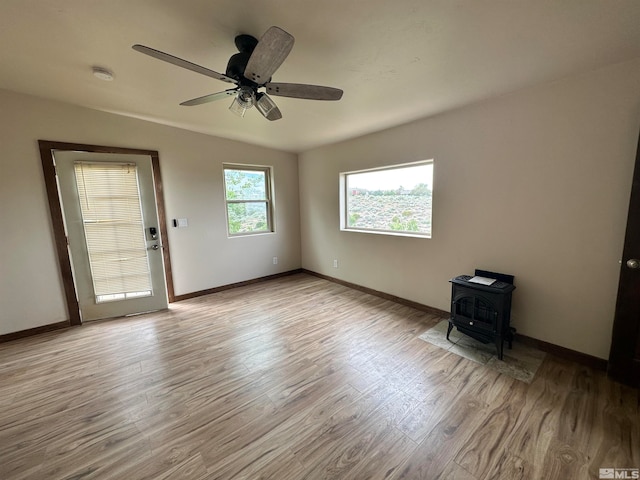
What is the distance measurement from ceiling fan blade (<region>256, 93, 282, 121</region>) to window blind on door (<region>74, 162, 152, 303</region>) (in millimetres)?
2240

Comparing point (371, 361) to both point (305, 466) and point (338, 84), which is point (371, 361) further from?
point (338, 84)

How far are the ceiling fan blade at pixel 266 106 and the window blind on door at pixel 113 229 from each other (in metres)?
2.24

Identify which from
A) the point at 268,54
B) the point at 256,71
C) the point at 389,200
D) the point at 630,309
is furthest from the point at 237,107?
the point at 630,309

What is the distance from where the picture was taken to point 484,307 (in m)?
2.34

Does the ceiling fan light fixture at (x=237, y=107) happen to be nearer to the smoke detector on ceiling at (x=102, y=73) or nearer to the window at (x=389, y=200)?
the smoke detector on ceiling at (x=102, y=73)

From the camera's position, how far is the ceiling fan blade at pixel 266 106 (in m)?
1.86

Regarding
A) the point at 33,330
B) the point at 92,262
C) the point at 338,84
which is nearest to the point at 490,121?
the point at 338,84

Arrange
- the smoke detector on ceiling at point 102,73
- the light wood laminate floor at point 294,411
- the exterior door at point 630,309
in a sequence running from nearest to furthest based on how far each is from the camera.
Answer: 1. the light wood laminate floor at point 294,411
2. the exterior door at point 630,309
3. the smoke detector on ceiling at point 102,73

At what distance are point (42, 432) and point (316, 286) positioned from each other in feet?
10.5

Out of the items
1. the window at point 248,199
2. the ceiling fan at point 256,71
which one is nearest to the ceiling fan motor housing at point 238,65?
the ceiling fan at point 256,71

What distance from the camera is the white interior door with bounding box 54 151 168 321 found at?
9.85 ft

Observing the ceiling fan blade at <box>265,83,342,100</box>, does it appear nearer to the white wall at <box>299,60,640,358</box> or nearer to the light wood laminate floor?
the white wall at <box>299,60,640,358</box>

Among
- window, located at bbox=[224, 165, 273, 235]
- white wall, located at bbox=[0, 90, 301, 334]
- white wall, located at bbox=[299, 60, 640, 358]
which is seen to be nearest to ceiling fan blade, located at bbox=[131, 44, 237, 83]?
white wall, located at bbox=[299, 60, 640, 358]

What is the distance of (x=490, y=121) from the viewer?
2445 mm
